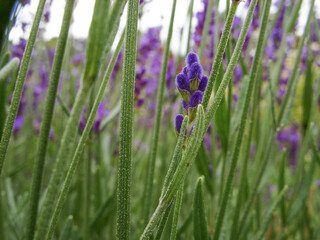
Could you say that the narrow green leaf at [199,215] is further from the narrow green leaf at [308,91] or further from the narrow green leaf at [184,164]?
the narrow green leaf at [308,91]

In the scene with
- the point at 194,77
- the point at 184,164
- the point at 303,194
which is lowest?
the point at 303,194

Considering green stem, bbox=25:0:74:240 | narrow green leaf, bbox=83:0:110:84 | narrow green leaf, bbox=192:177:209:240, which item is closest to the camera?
narrow green leaf, bbox=83:0:110:84

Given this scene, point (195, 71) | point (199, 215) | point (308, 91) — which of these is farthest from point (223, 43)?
point (308, 91)

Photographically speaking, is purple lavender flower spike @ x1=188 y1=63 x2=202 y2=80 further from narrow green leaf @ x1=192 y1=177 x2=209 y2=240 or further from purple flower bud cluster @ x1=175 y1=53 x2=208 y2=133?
narrow green leaf @ x1=192 y1=177 x2=209 y2=240

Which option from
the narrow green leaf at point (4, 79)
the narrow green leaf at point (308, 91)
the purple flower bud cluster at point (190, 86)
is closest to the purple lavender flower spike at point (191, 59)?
the purple flower bud cluster at point (190, 86)

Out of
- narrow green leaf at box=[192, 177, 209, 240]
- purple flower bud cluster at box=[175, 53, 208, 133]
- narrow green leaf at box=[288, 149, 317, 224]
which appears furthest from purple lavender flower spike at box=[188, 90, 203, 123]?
narrow green leaf at box=[288, 149, 317, 224]

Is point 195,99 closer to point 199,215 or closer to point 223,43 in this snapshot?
point 223,43
